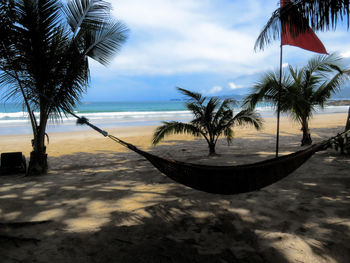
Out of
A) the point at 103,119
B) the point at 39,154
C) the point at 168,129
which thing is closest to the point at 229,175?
the point at 168,129

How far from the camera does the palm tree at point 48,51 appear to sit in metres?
3.71

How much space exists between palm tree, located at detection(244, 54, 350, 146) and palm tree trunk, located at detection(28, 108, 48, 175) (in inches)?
182

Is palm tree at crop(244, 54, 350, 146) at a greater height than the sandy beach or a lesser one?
greater

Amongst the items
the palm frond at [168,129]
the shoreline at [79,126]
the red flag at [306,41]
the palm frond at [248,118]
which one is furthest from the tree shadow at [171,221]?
the shoreline at [79,126]

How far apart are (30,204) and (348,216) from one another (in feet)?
10.6

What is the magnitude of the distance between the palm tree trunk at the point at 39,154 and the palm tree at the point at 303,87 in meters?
4.62

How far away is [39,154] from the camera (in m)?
4.39

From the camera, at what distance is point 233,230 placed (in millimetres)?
2062

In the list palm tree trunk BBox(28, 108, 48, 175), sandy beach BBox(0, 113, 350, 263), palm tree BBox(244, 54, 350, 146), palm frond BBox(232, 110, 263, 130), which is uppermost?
palm tree BBox(244, 54, 350, 146)

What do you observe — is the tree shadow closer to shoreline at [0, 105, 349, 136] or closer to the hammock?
the hammock

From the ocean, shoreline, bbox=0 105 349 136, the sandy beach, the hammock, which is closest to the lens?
the sandy beach

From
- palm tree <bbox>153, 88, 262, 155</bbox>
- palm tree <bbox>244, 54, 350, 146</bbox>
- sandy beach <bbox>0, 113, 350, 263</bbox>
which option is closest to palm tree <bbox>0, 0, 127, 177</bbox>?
sandy beach <bbox>0, 113, 350, 263</bbox>

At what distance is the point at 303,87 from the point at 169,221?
5.94m

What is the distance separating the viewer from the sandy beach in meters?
1.75
